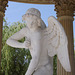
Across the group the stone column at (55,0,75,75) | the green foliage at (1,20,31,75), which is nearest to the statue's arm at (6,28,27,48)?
the stone column at (55,0,75,75)

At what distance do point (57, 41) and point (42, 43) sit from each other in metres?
0.43

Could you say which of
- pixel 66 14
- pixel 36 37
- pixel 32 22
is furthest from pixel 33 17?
pixel 66 14

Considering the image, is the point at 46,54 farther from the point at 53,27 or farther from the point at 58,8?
the point at 58,8

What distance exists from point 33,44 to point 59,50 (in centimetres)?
73

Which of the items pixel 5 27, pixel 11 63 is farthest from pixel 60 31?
pixel 5 27

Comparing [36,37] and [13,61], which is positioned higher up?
[36,37]

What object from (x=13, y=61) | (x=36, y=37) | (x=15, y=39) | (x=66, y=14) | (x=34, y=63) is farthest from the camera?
(x=13, y=61)

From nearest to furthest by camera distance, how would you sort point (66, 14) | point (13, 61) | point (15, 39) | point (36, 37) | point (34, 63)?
point (34, 63) → point (36, 37) → point (15, 39) → point (66, 14) → point (13, 61)

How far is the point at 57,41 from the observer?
15.7 feet

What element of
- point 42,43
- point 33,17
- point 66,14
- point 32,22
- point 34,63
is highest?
point 66,14

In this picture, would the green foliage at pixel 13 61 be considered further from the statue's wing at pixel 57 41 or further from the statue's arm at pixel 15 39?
the statue's wing at pixel 57 41

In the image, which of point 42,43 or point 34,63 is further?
point 42,43

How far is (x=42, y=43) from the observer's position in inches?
195

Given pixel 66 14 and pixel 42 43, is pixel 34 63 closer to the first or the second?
pixel 42 43
